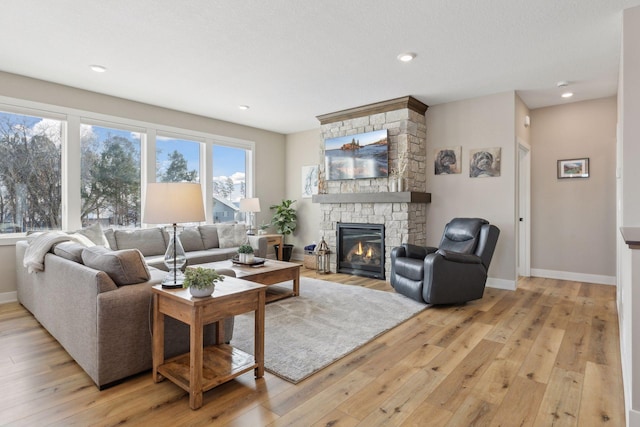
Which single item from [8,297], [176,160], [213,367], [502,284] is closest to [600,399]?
[213,367]

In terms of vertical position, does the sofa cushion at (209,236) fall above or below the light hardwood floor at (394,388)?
above

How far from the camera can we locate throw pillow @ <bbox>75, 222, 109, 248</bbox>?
4.05 m

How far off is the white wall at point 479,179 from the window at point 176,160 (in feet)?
12.5

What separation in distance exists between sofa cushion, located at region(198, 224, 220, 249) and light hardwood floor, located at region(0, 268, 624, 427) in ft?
7.79

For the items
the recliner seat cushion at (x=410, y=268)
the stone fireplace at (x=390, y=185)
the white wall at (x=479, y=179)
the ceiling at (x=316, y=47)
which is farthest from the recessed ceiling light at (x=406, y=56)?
the recliner seat cushion at (x=410, y=268)

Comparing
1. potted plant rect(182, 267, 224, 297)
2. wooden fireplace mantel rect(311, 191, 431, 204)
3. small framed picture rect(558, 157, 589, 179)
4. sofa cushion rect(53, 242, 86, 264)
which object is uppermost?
small framed picture rect(558, 157, 589, 179)

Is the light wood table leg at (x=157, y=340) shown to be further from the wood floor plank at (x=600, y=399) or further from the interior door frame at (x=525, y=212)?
the interior door frame at (x=525, y=212)

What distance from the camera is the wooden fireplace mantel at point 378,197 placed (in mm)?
4859

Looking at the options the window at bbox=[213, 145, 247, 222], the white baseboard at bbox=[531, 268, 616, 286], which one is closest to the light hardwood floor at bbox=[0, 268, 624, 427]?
the white baseboard at bbox=[531, 268, 616, 286]

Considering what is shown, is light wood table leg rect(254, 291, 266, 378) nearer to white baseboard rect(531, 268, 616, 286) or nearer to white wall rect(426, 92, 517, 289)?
white wall rect(426, 92, 517, 289)

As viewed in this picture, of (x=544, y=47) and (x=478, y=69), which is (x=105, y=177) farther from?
(x=544, y=47)

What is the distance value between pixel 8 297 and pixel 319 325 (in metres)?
3.63

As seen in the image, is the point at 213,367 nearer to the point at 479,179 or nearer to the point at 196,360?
the point at 196,360

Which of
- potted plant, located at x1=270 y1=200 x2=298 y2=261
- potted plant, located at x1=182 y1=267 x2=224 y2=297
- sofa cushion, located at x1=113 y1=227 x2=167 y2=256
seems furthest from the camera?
potted plant, located at x1=270 y1=200 x2=298 y2=261
